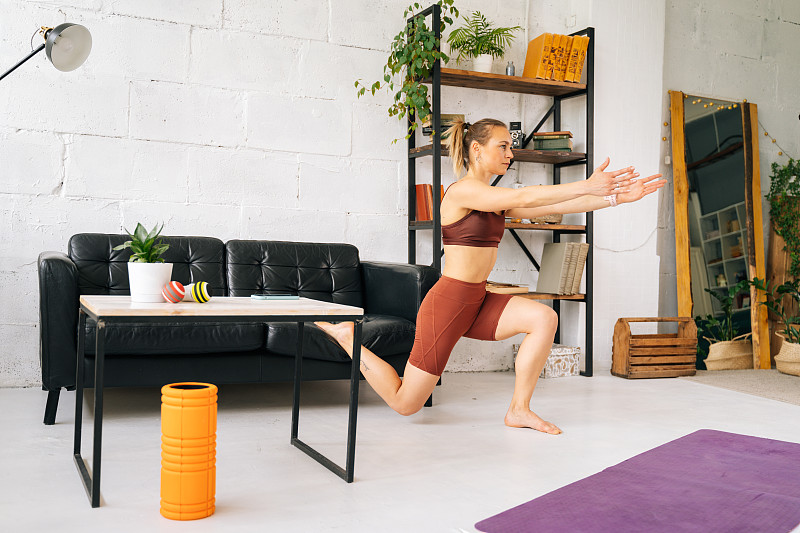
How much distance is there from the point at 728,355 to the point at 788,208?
132 cm

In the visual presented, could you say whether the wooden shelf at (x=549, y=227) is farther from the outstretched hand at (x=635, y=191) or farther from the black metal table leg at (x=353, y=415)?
the black metal table leg at (x=353, y=415)

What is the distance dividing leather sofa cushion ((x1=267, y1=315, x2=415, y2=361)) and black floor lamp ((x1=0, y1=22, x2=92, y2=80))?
143cm

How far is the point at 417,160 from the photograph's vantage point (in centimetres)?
495

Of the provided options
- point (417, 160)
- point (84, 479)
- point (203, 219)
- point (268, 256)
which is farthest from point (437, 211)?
point (84, 479)

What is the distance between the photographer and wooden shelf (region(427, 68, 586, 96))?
15.4 feet

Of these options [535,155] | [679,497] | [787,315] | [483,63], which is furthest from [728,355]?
[679,497]

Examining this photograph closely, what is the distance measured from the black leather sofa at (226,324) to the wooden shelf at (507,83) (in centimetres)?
134

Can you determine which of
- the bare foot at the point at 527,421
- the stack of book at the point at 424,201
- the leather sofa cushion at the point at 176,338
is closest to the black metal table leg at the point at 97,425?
the leather sofa cushion at the point at 176,338

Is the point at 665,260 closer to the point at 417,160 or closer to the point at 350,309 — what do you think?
the point at 417,160

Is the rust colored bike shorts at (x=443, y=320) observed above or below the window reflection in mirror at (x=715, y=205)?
below

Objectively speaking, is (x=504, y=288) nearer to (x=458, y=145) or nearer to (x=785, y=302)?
(x=458, y=145)

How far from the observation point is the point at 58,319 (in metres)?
3.13

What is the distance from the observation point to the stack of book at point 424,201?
470 cm

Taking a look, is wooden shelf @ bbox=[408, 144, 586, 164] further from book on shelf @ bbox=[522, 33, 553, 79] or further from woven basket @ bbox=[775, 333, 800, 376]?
woven basket @ bbox=[775, 333, 800, 376]
